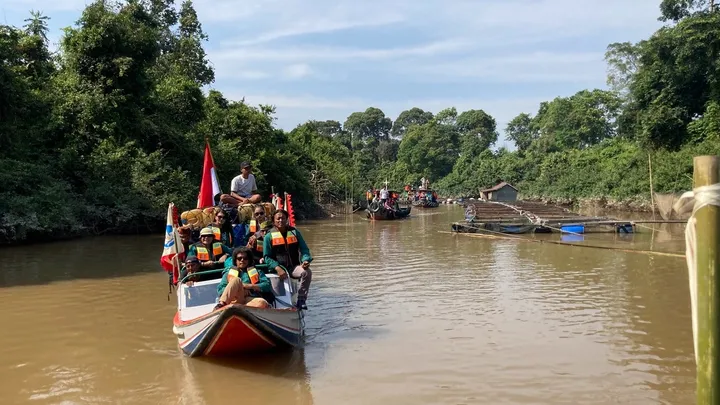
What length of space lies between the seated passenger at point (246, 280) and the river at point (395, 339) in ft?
2.64

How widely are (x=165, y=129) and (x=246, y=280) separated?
2083 centimetres

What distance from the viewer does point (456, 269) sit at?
47.0 feet

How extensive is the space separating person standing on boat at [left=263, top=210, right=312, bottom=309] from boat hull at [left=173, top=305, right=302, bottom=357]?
0.75 m

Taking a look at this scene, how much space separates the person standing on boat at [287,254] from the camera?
26.0ft

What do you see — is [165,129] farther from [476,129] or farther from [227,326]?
[476,129]

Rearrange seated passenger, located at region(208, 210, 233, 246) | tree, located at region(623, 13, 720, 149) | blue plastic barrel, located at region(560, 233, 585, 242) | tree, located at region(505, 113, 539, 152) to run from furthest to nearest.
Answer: tree, located at region(505, 113, 539, 152) < tree, located at region(623, 13, 720, 149) < blue plastic barrel, located at region(560, 233, 585, 242) < seated passenger, located at region(208, 210, 233, 246)

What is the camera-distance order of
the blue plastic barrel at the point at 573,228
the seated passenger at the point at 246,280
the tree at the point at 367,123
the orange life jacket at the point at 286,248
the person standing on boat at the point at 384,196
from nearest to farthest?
the seated passenger at the point at 246,280
the orange life jacket at the point at 286,248
the blue plastic barrel at the point at 573,228
the person standing on boat at the point at 384,196
the tree at the point at 367,123

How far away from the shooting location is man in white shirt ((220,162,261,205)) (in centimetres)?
1067

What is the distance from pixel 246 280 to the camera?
23.8 ft

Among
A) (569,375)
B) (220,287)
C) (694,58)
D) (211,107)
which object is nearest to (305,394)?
(220,287)

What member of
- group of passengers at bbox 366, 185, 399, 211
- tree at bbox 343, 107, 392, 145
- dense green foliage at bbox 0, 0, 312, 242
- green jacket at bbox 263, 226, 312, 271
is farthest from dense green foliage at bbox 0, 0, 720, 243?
tree at bbox 343, 107, 392, 145

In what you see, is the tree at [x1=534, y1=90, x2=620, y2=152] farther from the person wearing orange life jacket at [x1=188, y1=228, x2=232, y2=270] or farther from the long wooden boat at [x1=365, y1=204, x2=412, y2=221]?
the person wearing orange life jacket at [x1=188, y1=228, x2=232, y2=270]

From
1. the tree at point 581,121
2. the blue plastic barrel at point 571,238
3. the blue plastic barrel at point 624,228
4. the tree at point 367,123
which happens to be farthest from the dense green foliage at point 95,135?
the tree at point 367,123

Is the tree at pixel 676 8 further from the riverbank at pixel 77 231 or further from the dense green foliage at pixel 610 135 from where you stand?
the riverbank at pixel 77 231
